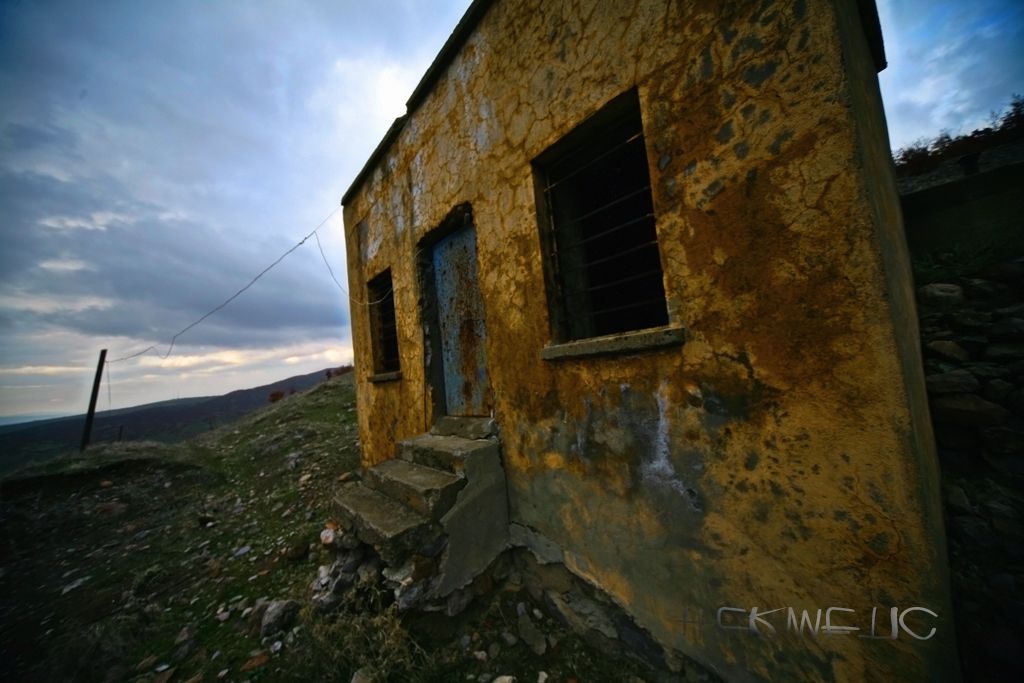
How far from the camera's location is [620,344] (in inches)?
72.1

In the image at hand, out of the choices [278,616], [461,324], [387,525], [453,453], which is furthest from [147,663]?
[461,324]

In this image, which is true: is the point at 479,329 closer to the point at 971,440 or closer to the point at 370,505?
the point at 370,505

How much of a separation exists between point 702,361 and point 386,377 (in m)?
3.61

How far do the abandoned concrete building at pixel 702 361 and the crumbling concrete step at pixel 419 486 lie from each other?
0.02m

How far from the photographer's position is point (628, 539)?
1921 millimetres

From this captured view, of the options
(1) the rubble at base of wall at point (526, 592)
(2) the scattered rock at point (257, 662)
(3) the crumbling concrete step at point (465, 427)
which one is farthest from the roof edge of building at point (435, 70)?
(2) the scattered rock at point (257, 662)

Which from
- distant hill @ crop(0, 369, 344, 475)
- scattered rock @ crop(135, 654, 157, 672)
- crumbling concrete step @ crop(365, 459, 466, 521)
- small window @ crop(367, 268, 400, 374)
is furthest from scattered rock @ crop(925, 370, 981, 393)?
distant hill @ crop(0, 369, 344, 475)

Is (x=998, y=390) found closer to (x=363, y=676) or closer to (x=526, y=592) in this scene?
(x=526, y=592)

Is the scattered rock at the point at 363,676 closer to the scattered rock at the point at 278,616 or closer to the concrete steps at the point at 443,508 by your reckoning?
the concrete steps at the point at 443,508

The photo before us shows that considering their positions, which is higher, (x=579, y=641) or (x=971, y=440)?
(x=971, y=440)

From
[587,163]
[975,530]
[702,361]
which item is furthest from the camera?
[587,163]

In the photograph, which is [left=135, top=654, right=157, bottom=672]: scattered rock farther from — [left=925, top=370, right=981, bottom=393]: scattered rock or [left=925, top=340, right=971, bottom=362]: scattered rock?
[left=925, top=340, right=971, bottom=362]: scattered rock

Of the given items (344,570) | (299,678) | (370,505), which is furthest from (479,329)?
(299,678)

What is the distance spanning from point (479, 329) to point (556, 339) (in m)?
1.06
